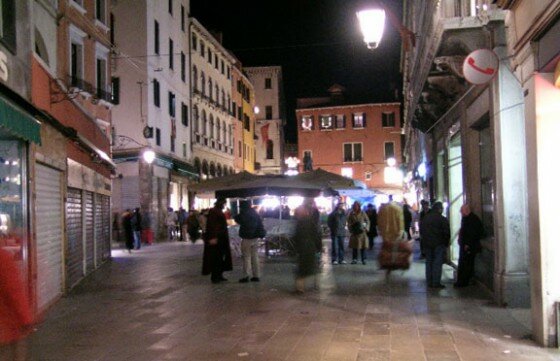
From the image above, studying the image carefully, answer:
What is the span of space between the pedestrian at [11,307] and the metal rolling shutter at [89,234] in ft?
38.6

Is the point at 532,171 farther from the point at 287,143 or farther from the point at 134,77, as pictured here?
the point at 287,143

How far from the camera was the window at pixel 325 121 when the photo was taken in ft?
212

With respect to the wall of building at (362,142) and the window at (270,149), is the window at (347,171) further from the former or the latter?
the window at (270,149)

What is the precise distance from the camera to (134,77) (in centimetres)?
3312

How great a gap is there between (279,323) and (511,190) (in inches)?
168

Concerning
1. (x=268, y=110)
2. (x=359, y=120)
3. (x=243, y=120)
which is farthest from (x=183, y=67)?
(x=268, y=110)

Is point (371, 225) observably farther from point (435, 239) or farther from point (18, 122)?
point (18, 122)

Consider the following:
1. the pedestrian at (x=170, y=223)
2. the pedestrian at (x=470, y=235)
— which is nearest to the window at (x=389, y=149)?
the pedestrian at (x=170, y=223)

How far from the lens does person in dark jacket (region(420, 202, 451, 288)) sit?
41.6ft

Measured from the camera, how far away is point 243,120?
59875 mm

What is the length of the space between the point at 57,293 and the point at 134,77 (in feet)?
72.7

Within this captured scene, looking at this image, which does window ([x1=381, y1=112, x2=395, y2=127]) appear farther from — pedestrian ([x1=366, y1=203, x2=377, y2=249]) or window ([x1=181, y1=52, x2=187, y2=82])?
pedestrian ([x1=366, y1=203, x2=377, y2=249])

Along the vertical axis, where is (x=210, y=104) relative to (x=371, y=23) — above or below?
above

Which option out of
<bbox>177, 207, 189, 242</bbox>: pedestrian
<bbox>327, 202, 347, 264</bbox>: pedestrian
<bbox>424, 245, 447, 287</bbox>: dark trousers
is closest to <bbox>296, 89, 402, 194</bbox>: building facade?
<bbox>177, 207, 189, 242</bbox>: pedestrian
